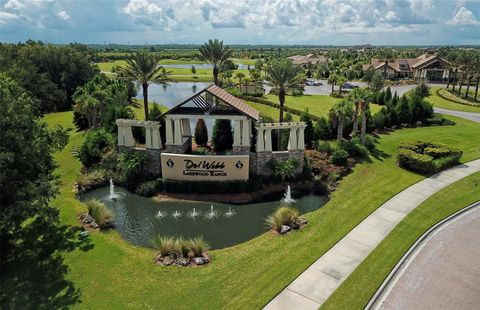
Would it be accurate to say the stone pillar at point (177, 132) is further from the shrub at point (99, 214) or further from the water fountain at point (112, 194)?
the shrub at point (99, 214)

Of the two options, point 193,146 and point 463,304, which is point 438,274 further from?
point 193,146

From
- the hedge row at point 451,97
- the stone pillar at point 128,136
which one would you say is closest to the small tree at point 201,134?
the stone pillar at point 128,136

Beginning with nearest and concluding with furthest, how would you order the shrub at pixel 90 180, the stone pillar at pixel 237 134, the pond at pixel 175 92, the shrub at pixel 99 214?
the shrub at pixel 99 214 < the stone pillar at pixel 237 134 < the shrub at pixel 90 180 < the pond at pixel 175 92

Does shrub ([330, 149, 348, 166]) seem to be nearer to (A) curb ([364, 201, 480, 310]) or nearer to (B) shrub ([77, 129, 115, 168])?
(A) curb ([364, 201, 480, 310])

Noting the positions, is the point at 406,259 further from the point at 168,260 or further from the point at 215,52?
the point at 215,52

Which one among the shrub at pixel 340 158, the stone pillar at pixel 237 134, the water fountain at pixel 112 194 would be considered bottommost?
the water fountain at pixel 112 194

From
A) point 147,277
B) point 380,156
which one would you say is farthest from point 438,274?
point 380,156
